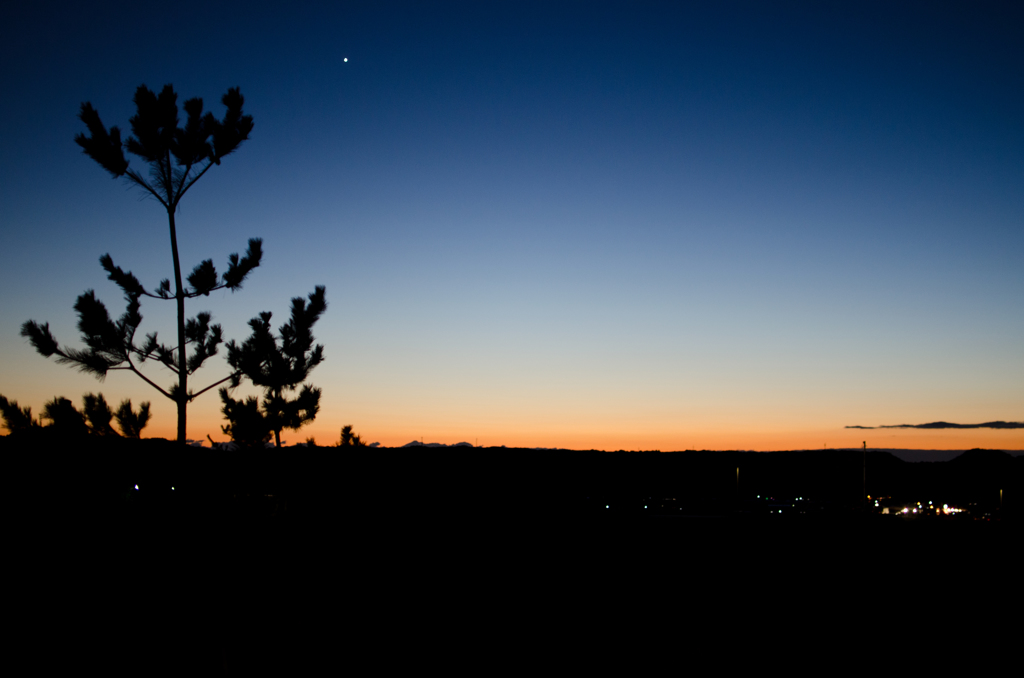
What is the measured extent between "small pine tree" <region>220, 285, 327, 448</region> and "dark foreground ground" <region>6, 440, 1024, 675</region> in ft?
3.79

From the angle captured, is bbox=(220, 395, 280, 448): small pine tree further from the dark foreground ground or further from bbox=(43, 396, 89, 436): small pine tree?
bbox=(43, 396, 89, 436): small pine tree

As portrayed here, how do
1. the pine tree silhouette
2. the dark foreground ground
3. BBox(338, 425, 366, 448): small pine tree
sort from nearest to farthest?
the dark foreground ground → the pine tree silhouette → BBox(338, 425, 366, 448): small pine tree

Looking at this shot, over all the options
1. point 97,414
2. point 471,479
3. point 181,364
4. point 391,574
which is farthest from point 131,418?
point 471,479

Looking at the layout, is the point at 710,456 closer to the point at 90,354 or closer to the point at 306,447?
the point at 306,447

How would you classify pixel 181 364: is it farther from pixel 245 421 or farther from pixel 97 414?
pixel 245 421

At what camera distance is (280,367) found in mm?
12133

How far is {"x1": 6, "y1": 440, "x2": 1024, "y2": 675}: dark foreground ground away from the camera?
4.63 meters

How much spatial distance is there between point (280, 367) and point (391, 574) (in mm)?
6165

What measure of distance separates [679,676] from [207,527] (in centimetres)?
914

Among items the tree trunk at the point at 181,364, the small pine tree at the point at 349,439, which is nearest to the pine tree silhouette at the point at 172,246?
the tree trunk at the point at 181,364

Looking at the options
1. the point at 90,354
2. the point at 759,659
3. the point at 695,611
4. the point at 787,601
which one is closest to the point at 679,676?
the point at 759,659

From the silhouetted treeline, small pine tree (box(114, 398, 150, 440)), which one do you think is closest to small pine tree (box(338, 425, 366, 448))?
the silhouetted treeline

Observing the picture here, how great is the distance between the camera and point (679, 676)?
4117mm

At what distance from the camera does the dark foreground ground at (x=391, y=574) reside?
4.63 metres
